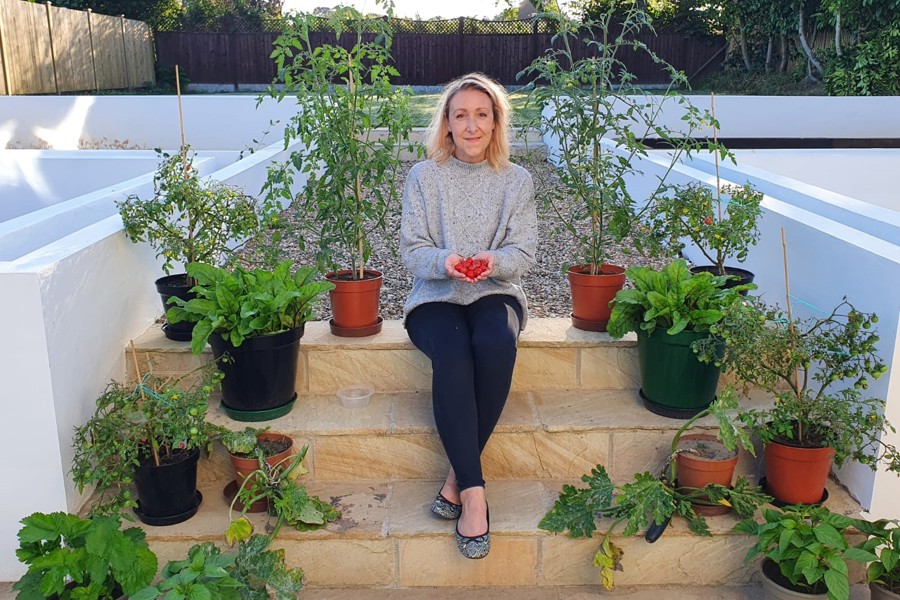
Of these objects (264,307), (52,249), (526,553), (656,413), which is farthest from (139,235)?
(656,413)

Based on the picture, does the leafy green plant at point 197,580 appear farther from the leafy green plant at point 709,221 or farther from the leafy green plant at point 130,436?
the leafy green plant at point 709,221

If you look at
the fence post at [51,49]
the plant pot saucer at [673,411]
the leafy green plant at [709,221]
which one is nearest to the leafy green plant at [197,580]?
the plant pot saucer at [673,411]

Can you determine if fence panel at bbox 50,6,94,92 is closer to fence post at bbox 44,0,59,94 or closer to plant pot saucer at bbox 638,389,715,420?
fence post at bbox 44,0,59,94

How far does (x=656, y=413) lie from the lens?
2.74 m

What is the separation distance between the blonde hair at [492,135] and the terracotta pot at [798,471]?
4.35ft

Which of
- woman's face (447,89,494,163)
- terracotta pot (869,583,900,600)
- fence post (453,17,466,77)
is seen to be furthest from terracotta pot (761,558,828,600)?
fence post (453,17,466,77)

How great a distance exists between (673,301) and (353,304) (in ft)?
3.85

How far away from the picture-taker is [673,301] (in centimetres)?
258

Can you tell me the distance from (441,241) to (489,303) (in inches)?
11.7

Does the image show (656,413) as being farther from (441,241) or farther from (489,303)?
(441,241)

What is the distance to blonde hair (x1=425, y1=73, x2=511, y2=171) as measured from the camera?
2.70 meters

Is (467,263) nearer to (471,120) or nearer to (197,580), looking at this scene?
(471,120)

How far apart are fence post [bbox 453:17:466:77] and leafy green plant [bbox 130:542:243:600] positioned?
17092 millimetres

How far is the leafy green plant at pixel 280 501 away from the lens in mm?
2295
